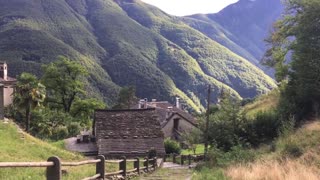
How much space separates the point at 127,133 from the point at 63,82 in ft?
79.8

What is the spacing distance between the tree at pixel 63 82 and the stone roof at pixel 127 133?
20.8 meters

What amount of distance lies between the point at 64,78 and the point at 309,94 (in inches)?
1624

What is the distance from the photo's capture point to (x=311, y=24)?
31.5 meters

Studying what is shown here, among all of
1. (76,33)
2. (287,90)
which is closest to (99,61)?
(76,33)

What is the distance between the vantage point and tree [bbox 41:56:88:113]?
207 ft

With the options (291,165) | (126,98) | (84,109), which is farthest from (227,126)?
(126,98)

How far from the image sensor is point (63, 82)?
63125 millimetres

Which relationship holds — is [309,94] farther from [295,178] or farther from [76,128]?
[76,128]

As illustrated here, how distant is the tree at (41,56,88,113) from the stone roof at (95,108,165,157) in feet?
68.1

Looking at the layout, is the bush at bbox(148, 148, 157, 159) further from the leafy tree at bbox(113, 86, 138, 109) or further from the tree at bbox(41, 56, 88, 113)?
the leafy tree at bbox(113, 86, 138, 109)

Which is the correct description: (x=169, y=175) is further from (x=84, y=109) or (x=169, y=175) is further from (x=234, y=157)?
(x=84, y=109)

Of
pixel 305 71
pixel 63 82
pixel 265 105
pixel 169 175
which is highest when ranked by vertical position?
pixel 63 82

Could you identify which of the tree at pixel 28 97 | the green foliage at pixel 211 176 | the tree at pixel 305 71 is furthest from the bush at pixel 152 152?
the green foliage at pixel 211 176

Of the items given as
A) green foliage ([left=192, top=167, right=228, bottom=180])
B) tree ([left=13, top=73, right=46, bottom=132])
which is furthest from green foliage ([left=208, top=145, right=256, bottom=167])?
tree ([left=13, top=73, right=46, bottom=132])
